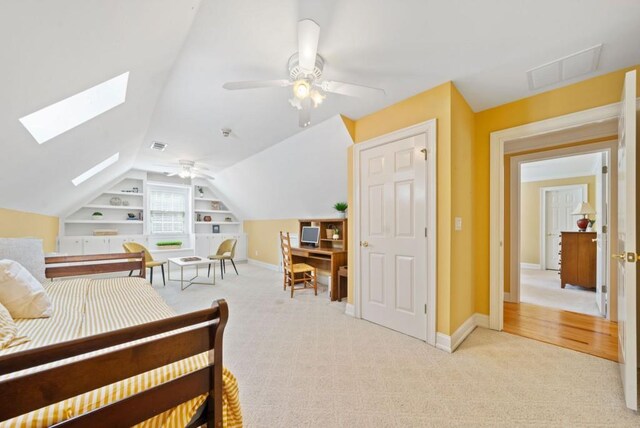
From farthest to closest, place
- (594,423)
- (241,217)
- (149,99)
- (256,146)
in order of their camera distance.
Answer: (241,217)
(256,146)
(149,99)
(594,423)

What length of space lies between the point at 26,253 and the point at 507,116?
4.62 meters

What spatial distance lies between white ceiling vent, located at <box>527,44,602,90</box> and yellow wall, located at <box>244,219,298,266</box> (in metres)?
4.37

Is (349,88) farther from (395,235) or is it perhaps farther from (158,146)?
(158,146)

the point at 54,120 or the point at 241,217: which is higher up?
the point at 54,120

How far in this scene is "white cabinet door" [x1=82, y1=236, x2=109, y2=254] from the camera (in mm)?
5098

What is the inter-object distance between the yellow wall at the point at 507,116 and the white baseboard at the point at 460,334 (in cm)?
9

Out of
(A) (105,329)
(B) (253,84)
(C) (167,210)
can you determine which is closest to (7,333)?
(A) (105,329)

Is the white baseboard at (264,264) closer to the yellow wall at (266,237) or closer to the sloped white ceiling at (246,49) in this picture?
the yellow wall at (266,237)

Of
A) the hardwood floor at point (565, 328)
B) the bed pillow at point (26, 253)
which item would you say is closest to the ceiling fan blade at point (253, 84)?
the bed pillow at point (26, 253)

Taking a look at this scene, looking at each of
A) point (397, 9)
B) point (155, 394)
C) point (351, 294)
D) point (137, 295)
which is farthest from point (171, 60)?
point (351, 294)

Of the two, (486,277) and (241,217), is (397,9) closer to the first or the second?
(486,277)

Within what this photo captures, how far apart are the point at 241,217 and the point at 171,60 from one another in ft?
19.1

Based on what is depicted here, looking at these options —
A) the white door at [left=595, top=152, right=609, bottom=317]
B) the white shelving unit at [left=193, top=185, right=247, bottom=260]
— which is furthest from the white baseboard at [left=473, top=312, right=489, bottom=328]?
the white shelving unit at [left=193, top=185, right=247, bottom=260]

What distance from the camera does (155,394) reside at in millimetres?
855
